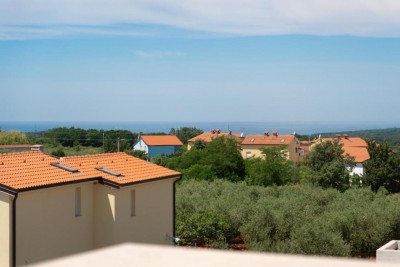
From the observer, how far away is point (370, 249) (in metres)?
21.3

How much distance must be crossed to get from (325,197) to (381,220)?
691 centimetres

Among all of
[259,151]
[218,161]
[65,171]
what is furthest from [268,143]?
[65,171]

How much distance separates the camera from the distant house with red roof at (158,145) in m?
83.4

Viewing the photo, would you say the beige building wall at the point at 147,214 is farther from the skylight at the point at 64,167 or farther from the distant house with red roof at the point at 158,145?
the distant house with red roof at the point at 158,145

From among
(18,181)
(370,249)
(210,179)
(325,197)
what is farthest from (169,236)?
(210,179)

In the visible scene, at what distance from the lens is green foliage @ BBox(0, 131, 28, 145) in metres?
57.8

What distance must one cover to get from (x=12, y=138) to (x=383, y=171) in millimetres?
33480

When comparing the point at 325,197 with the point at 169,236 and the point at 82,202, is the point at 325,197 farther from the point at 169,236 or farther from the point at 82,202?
the point at 82,202

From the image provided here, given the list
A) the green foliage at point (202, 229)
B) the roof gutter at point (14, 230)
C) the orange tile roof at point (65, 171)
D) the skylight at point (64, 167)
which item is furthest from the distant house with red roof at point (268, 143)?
the roof gutter at point (14, 230)

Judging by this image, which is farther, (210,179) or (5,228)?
(210,179)

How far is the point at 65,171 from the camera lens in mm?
14484

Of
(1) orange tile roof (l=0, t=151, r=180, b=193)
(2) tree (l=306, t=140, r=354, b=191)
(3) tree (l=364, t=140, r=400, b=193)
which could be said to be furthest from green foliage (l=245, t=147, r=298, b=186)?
(1) orange tile roof (l=0, t=151, r=180, b=193)

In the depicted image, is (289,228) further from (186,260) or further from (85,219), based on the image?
(186,260)

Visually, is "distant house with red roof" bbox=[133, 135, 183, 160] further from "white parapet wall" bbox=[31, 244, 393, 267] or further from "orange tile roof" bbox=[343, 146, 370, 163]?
"white parapet wall" bbox=[31, 244, 393, 267]
